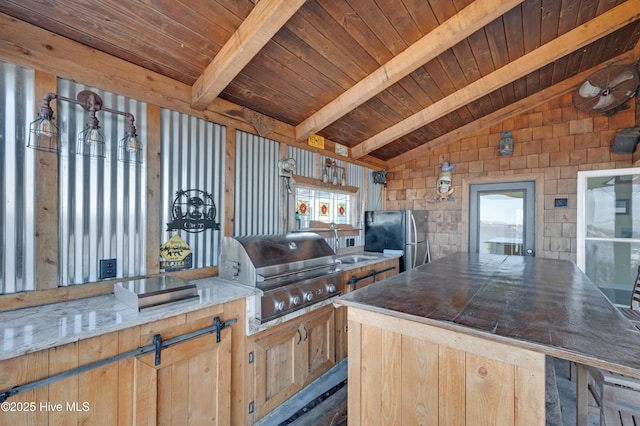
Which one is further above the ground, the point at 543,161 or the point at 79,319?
the point at 543,161

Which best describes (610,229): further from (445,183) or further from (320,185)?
(320,185)

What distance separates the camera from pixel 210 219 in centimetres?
228

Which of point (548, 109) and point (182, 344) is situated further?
point (548, 109)

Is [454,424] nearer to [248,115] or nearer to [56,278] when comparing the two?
[56,278]

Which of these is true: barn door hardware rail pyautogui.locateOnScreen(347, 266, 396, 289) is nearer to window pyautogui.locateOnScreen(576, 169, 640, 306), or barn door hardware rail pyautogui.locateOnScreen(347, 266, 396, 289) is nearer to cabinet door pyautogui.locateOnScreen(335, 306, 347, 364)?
cabinet door pyautogui.locateOnScreen(335, 306, 347, 364)

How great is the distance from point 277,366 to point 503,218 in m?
3.64

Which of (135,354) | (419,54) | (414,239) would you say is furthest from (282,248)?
(414,239)

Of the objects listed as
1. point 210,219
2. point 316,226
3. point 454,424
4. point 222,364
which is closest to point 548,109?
point 316,226

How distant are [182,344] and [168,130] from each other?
58.1 inches

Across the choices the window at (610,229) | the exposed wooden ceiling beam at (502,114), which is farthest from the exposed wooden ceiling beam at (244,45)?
the window at (610,229)

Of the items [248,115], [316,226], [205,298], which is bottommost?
[205,298]

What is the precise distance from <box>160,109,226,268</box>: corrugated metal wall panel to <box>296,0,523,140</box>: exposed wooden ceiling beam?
3.57 feet

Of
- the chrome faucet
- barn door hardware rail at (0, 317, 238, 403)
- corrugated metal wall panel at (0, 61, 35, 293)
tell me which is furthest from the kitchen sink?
corrugated metal wall panel at (0, 61, 35, 293)

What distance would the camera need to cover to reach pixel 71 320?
51.1 inches
